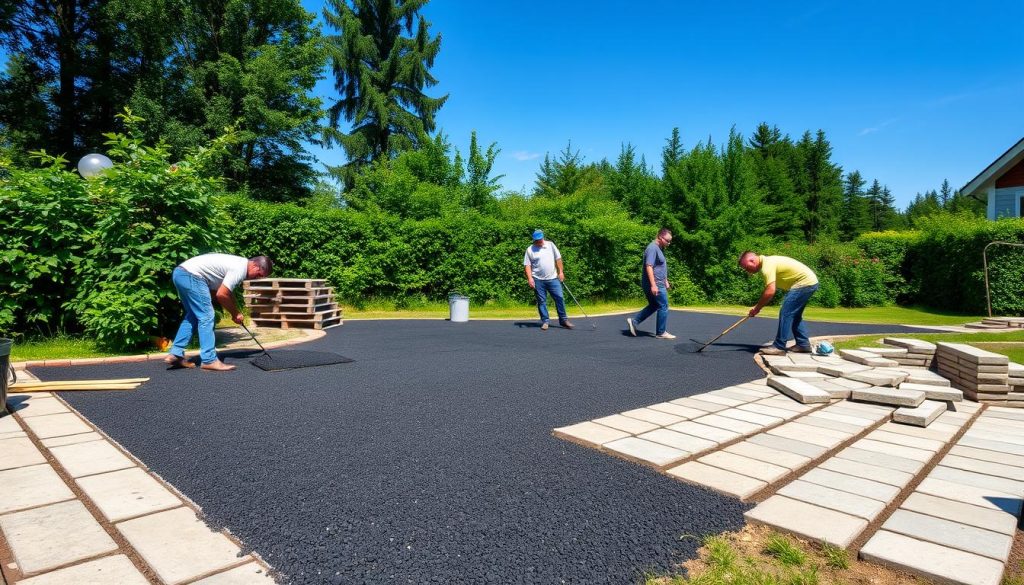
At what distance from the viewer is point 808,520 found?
2301mm

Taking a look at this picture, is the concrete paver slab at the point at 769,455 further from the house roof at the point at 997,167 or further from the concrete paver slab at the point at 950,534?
the house roof at the point at 997,167

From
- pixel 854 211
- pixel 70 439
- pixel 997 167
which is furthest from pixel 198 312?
pixel 854 211

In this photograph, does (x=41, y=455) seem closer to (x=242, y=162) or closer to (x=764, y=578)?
(x=764, y=578)

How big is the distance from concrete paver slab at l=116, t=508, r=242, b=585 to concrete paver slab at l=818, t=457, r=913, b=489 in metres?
3.00

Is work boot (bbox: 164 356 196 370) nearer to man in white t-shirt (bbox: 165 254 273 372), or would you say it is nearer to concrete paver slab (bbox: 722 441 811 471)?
man in white t-shirt (bbox: 165 254 273 372)

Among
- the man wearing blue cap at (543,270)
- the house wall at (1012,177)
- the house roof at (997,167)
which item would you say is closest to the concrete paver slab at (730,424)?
the man wearing blue cap at (543,270)

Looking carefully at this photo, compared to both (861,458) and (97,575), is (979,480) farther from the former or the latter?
(97,575)

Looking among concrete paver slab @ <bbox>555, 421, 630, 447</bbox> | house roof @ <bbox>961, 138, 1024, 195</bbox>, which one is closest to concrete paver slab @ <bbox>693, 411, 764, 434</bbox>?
concrete paver slab @ <bbox>555, 421, 630, 447</bbox>

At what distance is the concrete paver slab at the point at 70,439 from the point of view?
319cm

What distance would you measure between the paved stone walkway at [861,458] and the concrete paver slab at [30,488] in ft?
8.79

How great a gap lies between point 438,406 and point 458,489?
5.48ft

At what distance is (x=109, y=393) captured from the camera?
4504 mm

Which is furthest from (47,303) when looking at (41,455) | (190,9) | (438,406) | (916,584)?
(190,9)

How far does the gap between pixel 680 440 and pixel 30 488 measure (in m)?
3.50
